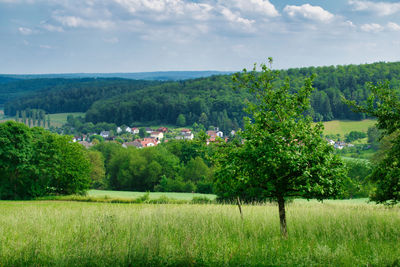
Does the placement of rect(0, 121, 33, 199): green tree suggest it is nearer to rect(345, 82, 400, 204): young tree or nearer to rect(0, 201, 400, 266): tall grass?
rect(0, 201, 400, 266): tall grass

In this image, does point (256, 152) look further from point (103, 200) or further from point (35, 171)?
point (35, 171)

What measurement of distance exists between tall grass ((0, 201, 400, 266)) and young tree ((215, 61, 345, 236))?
1365 mm

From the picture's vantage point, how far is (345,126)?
501 feet

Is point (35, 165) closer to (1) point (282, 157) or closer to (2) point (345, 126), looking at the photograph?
(1) point (282, 157)

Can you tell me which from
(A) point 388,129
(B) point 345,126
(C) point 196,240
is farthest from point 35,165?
(B) point 345,126

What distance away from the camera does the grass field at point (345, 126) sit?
478ft

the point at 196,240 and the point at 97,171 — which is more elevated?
the point at 196,240

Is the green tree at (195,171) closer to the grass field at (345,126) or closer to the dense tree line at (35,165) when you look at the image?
the dense tree line at (35,165)

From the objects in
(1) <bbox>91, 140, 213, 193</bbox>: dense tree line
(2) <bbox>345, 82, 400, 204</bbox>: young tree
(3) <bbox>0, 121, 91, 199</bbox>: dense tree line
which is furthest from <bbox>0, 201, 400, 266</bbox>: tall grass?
(1) <bbox>91, 140, 213, 193</bbox>: dense tree line

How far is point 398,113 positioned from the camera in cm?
1266

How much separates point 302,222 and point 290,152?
4.28 m

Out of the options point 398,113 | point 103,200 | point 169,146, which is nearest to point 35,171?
point 103,200

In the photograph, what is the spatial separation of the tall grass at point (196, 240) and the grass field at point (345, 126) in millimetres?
139427

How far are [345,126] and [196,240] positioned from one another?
154 m
